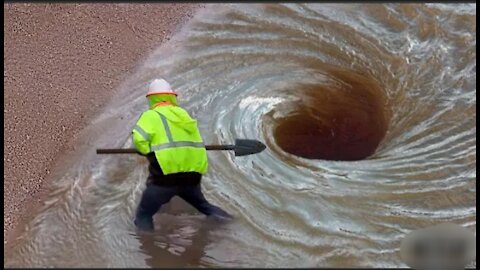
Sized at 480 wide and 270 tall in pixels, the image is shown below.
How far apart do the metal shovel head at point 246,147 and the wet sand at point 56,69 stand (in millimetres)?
1377

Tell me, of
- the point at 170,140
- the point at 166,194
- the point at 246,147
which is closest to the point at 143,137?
the point at 170,140

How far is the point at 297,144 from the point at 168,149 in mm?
1946

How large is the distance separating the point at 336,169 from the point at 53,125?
215 centimetres

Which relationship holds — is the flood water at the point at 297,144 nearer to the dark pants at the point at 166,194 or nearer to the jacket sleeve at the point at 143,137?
the dark pants at the point at 166,194

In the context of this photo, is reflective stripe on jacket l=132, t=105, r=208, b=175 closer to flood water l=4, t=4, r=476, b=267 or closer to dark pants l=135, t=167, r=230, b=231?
dark pants l=135, t=167, r=230, b=231

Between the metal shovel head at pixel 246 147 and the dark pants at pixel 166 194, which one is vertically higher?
the metal shovel head at pixel 246 147

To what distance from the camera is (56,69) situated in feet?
18.9

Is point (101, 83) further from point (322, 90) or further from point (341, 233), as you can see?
point (341, 233)

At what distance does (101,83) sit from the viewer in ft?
19.0

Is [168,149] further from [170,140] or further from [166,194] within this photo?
[166,194]

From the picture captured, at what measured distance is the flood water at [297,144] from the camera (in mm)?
4531

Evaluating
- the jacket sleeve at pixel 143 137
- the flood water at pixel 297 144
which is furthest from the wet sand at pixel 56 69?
the jacket sleeve at pixel 143 137

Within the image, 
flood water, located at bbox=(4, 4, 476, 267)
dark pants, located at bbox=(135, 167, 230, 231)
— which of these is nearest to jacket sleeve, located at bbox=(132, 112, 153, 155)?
dark pants, located at bbox=(135, 167, 230, 231)

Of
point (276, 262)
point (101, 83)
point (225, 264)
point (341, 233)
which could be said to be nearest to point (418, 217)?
point (341, 233)
